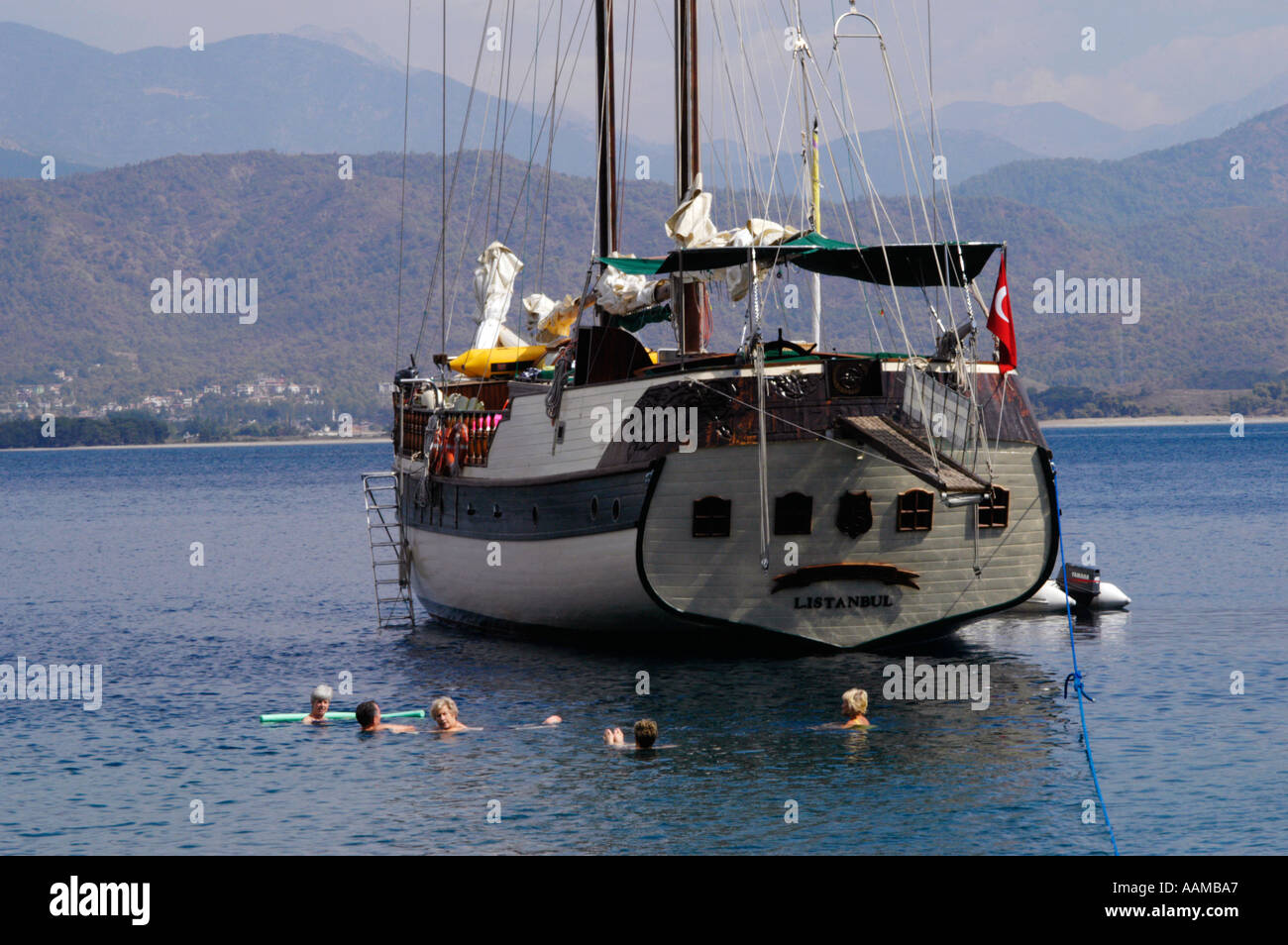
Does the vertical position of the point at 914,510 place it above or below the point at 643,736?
above

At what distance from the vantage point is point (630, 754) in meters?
19.6

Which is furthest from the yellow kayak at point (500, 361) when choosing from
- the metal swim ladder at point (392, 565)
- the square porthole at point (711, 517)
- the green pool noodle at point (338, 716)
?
the green pool noodle at point (338, 716)

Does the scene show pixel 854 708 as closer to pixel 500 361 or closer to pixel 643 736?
pixel 643 736

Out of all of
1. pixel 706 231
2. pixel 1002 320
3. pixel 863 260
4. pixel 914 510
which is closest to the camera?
pixel 1002 320

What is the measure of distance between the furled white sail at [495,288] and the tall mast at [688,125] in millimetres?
8757

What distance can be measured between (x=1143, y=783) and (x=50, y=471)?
167111 millimetres

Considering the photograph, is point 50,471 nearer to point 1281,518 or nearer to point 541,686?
point 1281,518

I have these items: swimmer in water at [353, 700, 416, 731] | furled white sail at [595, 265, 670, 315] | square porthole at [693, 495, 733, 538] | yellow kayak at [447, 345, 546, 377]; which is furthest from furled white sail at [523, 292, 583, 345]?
swimmer in water at [353, 700, 416, 731]

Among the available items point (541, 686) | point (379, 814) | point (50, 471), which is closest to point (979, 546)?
point (541, 686)

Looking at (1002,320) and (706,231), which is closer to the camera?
(1002,320)

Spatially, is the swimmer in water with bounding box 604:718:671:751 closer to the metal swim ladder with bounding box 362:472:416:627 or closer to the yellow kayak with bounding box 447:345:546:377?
the metal swim ladder with bounding box 362:472:416:627

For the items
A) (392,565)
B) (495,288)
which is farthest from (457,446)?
(392,565)

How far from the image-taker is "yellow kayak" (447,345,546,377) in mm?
32125

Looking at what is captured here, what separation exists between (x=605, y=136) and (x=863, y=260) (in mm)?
9552
